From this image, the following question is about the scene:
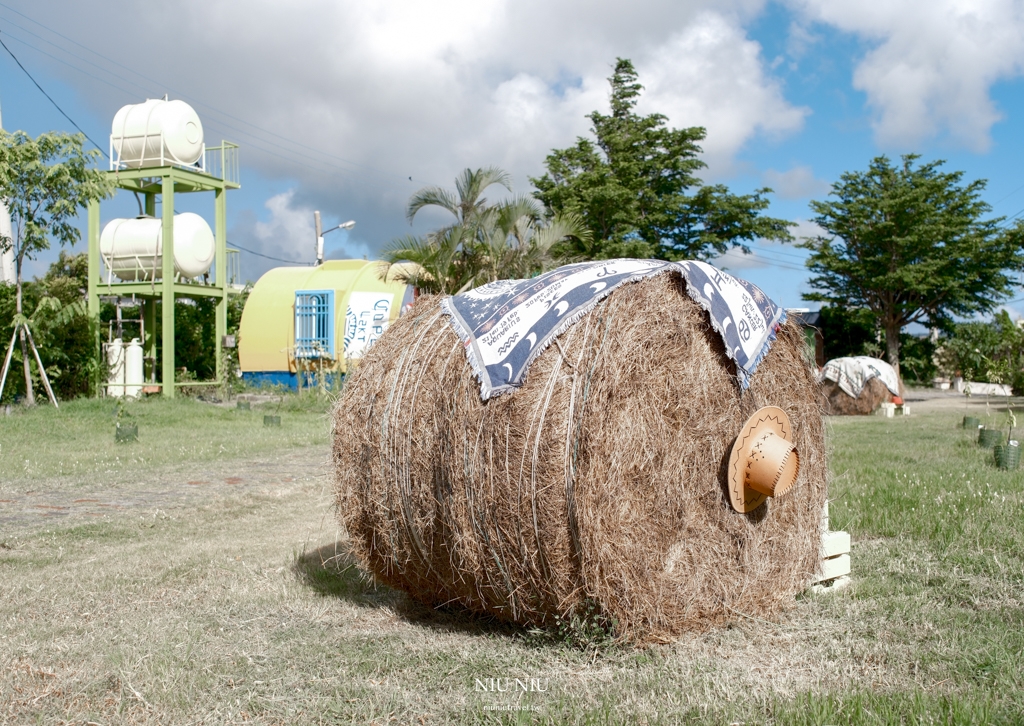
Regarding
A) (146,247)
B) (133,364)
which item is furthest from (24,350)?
(146,247)

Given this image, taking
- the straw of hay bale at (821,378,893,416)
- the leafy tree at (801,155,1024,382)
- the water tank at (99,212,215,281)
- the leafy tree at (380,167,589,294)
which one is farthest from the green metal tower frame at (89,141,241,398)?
the leafy tree at (801,155,1024,382)

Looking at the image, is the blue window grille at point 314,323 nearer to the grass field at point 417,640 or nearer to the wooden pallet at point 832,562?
the grass field at point 417,640

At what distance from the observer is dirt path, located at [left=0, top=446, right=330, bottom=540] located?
8016 mm

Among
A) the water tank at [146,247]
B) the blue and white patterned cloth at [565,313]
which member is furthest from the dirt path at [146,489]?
the water tank at [146,247]

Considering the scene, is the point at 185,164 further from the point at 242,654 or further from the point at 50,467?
the point at 242,654

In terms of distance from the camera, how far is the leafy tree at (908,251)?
104ft

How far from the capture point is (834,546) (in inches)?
217

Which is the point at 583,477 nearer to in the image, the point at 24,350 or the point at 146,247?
the point at 24,350

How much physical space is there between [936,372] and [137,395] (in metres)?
32.4

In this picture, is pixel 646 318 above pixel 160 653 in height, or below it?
above

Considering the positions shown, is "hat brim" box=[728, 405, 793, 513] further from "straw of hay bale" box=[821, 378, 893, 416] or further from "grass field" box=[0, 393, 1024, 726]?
"straw of hay bale" box=[821, 378, 893, 416]

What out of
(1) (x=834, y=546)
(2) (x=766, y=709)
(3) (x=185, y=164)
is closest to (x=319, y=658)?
(2) (x=766, y=709)

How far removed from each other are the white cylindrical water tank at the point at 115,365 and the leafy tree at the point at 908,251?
82.7 feet

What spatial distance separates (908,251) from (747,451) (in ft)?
102
